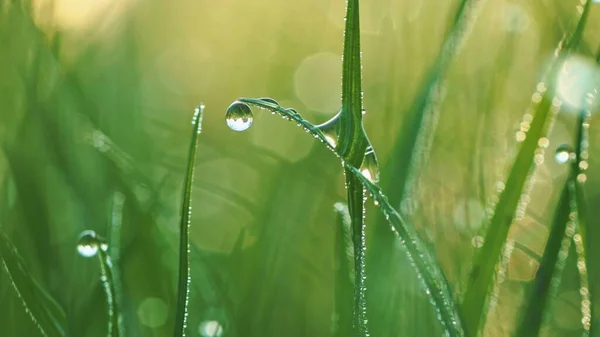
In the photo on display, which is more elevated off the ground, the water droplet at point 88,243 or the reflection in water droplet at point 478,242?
the water droplet at point 88,243

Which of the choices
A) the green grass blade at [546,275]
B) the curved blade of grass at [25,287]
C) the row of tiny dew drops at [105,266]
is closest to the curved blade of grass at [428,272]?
the green grass blade at [546,275]

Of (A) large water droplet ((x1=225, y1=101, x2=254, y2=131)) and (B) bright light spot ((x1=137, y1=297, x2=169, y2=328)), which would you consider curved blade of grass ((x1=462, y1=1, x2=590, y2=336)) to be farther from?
(B) bright light spot ((x1=137, y1=297, x2=169, y2=328))

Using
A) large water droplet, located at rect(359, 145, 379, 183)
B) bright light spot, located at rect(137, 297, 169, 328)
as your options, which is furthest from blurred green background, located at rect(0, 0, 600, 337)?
large water droplet, located at rect(359, 145, 379, 183)

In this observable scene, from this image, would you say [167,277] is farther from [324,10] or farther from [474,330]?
[324,10]

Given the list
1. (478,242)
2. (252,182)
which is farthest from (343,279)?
(252,182)

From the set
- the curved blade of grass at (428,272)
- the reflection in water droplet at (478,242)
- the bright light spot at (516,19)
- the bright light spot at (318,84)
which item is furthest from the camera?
the bright light spot at (318,84)

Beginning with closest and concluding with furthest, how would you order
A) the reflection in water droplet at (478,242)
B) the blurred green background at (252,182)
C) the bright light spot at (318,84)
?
the reflection in water droplet at (478,242) → the blurred green background at (252,182) → the bright light spot at (318,84)


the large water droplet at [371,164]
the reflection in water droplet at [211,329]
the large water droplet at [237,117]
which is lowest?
the reflection in water droplet at [211,329]

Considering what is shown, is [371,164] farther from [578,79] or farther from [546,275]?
[578,79]

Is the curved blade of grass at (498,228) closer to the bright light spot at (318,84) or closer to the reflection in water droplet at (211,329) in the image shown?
the reflection in water droplet at (211,329)
